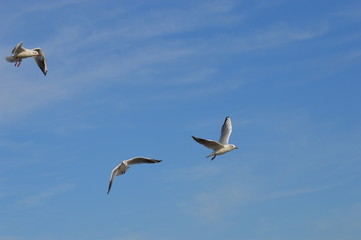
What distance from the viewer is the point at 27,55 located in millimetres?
55812

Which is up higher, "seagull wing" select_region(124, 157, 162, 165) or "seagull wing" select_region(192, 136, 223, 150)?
"seagull wing" select_region(192, 136, 223, 150)

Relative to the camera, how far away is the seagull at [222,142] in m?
46.9

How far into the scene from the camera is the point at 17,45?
53.7 meters

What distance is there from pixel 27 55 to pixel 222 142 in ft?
59.3

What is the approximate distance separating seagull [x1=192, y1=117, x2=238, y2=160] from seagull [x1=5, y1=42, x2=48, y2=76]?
17.0 meters

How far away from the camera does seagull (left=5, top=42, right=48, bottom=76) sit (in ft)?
179

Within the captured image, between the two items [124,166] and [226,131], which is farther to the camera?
[226,131]

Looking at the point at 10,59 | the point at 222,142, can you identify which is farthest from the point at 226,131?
the point at 10,59

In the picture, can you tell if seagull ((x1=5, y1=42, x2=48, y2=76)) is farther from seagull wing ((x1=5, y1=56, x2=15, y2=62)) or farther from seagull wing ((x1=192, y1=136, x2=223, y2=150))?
seagull wing ((x1=192, y1=136, x2=223, y2=150))

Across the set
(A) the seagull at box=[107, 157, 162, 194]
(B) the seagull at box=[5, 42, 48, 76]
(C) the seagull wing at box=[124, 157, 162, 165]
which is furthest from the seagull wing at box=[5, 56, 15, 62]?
(C) the seagull wing at box=[124, 157, 162, 165]

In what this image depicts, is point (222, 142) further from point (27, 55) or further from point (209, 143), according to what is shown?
point (27, 55)

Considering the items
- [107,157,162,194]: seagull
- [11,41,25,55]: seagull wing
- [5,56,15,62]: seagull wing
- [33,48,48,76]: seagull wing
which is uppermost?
[33,48,48,76]: seagull wing

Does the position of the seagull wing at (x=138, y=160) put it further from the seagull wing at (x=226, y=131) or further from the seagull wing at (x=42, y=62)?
the seagull wing at (x=42, y=62)

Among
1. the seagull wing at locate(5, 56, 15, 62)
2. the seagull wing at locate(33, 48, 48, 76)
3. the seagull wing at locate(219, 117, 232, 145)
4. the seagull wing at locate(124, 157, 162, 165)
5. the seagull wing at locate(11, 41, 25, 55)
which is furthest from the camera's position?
the seagull wing at locate(33, 48, 48, 76)
